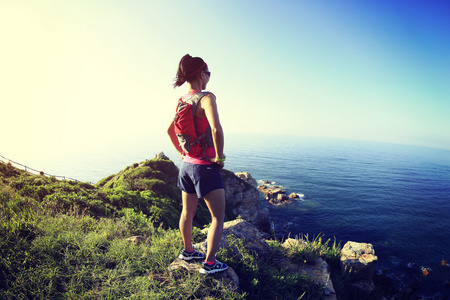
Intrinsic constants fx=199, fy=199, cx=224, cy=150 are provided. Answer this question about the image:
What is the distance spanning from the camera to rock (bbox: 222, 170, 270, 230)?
2604cm

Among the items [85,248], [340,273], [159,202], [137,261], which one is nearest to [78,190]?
[159,202]

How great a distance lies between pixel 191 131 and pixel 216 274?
8.18 feet

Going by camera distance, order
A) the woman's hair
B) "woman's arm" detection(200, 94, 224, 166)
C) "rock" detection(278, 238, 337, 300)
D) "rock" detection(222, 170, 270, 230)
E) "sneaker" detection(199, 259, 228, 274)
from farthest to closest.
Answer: "rock" detection(222, 170, 270, 230), "rock" detection(278, 238, 337, 300), "sneaker" detection(199, 259, 228, 274), the woman's hair, "woman's arm" detection(200, 94, 224, 166)

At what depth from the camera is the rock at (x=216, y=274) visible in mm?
3373

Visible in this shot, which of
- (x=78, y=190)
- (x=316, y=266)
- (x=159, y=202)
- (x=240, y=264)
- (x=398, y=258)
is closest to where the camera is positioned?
(x=240, y=264)

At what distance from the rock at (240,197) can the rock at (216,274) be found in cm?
2150

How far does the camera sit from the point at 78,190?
28.5 feet

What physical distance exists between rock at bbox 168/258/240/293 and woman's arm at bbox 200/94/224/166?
2.22m

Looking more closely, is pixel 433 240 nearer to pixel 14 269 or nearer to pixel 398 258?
pixel 398 258

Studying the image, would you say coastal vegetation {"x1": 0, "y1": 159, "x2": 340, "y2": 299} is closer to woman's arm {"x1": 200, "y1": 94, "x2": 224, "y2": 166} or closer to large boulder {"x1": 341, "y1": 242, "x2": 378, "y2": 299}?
large boulder {"x1": 341, "y1": 242, "x2": 378, "y2": 299}

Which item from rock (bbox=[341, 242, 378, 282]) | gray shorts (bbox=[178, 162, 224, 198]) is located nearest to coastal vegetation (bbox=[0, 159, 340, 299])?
rock (bbox=[341, 242, 378, 282])

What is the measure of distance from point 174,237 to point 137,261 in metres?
1.12

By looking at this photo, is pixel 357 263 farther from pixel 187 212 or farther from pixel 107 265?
pixel 107 265

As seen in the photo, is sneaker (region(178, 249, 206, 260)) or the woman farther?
sneaker (region(178, 249, 206, 260))
